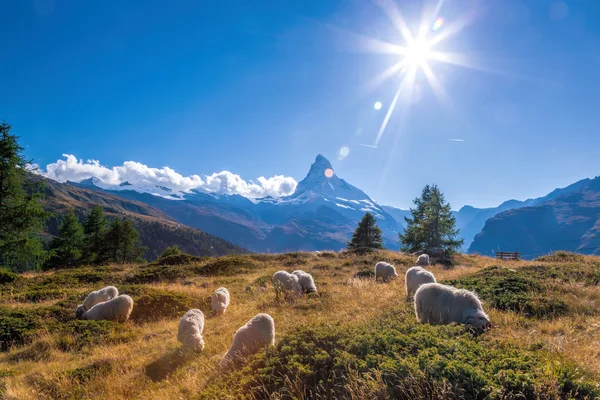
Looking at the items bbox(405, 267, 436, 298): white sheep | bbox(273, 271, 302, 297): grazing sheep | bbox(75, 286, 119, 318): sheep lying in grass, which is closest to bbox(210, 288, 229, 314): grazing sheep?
bbox(273, 271, 302, 297): grazing sheep

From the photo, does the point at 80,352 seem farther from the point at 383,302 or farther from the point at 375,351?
the point at 383,302

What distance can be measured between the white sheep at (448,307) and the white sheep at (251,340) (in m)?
4.31

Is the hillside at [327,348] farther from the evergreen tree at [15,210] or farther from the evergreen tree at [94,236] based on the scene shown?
the evergreen tree at [94,236]

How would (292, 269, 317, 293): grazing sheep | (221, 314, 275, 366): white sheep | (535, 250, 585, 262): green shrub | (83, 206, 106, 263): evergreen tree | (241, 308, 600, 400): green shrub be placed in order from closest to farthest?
1. (241, 308, 600, 400): green shrub
2. (221, 314, 275, 366): white sheep
3. (292, 269, 317, 293): grazing sheep
4. (535, 250, 585, 262): green shrub
5. (83, 206, 106, 263): evergreen tree

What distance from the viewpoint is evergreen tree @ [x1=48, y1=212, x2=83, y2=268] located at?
4297 cm

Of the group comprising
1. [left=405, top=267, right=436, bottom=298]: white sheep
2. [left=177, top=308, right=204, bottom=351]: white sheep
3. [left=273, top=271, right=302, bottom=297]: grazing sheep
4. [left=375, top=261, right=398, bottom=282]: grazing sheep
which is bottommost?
[left=177, top=308, right=204, bottom=351]: white sheep

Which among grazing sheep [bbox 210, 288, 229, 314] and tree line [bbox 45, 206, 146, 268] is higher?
grazing sheep [bbox 210, 288, 229, 314]

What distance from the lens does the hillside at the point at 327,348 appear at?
4.01 metres

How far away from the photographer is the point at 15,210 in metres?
25.7

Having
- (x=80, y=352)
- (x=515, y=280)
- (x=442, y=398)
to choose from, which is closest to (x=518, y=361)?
(x=442, y=398)

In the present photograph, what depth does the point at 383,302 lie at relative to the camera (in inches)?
434

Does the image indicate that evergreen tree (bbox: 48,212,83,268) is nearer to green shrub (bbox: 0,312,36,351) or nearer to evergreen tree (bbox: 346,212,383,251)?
green shrub (bbox: 0,312,36,351)

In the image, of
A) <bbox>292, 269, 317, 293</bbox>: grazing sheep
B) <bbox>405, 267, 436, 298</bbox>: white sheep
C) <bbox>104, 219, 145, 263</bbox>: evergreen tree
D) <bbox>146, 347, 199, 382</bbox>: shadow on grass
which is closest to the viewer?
<bbox>146, 347, 199, 382</bbox>: shadow on grass

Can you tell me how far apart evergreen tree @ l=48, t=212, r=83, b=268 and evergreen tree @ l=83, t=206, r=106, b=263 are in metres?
0.94
